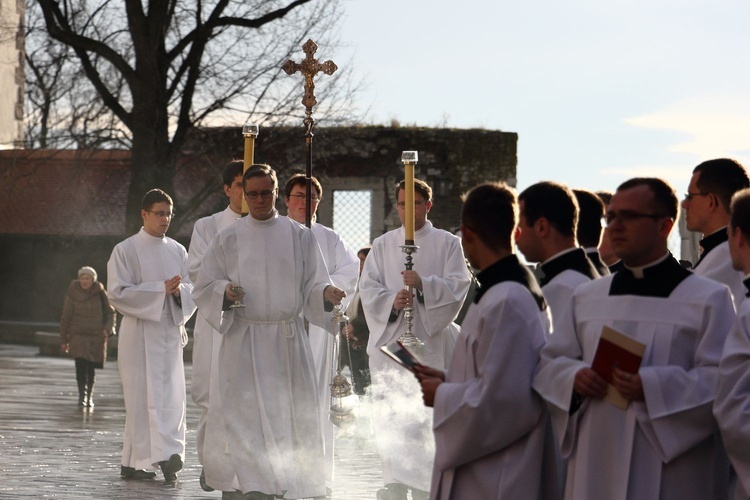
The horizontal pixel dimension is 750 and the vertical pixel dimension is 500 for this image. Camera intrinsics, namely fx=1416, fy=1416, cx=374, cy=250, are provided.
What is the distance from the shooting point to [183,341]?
1098 centimetres

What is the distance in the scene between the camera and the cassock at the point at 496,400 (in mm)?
4500

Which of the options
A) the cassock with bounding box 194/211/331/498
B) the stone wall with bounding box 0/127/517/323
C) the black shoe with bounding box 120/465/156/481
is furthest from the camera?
the stone wall with bounding box 0/127/517/323

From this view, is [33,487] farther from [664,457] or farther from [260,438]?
[664,457]

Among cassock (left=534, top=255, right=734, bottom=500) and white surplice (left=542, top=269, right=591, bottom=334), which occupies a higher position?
white surplice (left=542, top=269, right=591, bottom=334)

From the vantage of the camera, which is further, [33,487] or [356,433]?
[356,433]

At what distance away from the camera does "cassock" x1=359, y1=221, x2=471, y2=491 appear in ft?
29.7

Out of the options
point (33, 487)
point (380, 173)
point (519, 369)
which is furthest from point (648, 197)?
point (380, 173)

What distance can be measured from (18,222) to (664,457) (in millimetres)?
29433

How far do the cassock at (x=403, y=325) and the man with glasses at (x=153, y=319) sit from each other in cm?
166

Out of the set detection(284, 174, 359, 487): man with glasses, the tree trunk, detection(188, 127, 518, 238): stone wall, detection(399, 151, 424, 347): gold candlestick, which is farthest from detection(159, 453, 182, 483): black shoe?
detection(188, 127, 518, 238): stone wall

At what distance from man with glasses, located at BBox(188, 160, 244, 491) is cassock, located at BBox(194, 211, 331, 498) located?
0.71 metres

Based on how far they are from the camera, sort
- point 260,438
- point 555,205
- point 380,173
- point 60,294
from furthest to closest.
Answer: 1. point 60,294
2. point 380,173
3. point 260,438
4. point 555,205

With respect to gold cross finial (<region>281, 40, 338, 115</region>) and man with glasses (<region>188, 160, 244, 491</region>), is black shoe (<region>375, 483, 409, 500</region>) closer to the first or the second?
man with glasses (<region>188, 160, 244, 491</region>)

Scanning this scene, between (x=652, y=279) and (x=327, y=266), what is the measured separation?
530cm
